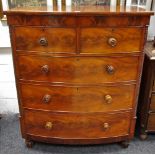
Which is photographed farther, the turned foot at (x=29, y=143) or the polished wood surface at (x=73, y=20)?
the turned foot at (x=29, y=143)

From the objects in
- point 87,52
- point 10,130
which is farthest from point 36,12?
point 10,130

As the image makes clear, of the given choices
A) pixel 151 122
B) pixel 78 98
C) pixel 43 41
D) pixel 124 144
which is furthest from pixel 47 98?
pixel 151 122

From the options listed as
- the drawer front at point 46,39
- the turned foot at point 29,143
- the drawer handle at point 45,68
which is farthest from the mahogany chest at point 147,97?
the turned foot at point 29,143

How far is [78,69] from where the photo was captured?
57.0 inches

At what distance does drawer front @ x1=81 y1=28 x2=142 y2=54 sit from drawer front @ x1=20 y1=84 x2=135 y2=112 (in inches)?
10.8

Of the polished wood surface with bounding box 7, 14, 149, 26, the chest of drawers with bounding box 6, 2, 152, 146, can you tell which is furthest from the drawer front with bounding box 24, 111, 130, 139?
the polished wood surface with bounding box 7, 14, 149, 26

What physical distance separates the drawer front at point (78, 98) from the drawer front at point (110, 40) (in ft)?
0.90

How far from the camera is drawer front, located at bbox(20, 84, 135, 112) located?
1.52m

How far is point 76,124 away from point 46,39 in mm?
670

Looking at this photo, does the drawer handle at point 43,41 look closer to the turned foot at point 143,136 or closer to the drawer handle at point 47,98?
the drawer handle at point 47,98

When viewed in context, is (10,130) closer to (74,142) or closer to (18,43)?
(74,142)

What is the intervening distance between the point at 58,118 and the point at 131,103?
55cm

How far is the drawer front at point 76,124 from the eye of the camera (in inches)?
63.3

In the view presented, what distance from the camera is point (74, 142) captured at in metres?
1.70
